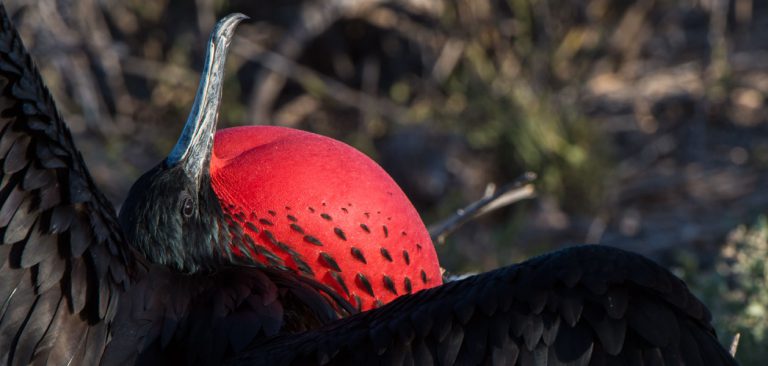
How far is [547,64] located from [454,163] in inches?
26.9

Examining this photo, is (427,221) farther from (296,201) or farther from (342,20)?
(296,201)

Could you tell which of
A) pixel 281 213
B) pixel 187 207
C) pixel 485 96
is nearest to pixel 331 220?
pixel 281 213

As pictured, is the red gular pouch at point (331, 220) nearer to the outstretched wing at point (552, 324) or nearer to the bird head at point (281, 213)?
the bird head at point (281, 213)

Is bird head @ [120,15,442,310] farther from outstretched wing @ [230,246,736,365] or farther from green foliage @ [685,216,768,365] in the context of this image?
green foliage @ [685,216,768,365]

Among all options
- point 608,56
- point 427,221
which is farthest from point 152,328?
point 608,56

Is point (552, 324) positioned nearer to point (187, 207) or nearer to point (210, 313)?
point (210, 313)

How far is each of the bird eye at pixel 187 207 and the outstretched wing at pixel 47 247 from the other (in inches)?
9.6

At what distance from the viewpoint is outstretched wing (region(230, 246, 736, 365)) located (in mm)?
1541

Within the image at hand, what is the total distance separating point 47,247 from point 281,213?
1.36ft

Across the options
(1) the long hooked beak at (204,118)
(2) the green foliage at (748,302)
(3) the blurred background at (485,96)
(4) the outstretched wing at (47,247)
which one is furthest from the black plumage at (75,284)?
(3) the blurred background at (485,96)

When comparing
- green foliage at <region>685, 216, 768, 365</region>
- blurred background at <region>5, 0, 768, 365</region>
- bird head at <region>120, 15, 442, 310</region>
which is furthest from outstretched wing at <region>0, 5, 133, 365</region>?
blurred background at <region>5, 0, 768, 365</region>

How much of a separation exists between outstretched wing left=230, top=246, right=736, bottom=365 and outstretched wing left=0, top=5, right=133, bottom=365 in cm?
33

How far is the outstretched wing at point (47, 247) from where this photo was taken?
166 cm

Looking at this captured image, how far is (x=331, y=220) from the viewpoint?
1.95 meters
